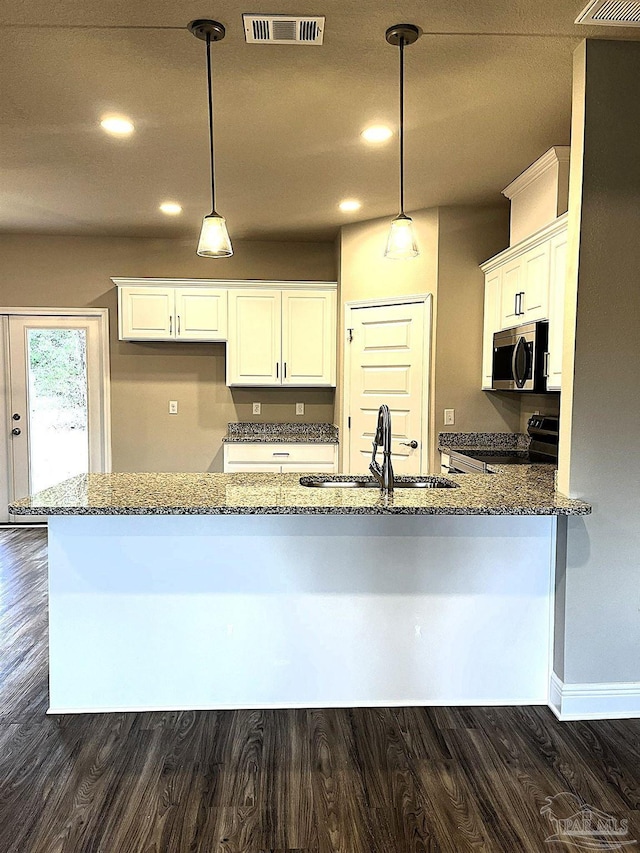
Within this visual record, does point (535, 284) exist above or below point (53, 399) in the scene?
above

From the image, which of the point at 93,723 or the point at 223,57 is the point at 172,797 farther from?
the point at 223,57

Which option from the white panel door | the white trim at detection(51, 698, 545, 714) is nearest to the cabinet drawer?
the white panel door

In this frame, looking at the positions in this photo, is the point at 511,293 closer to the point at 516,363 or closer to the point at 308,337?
the point at 516,363

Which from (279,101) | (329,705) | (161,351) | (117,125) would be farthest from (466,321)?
(329,705)

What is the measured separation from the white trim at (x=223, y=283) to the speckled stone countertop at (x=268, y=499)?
2.67 meters

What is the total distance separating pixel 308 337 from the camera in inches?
198

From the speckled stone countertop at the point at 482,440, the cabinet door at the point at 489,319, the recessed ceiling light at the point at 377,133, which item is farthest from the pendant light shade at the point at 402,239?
the speckled stone countertop at the point at 482,440

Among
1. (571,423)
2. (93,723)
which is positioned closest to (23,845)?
(93,723)

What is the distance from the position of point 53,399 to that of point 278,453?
2.16m

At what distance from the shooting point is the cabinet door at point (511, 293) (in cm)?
360

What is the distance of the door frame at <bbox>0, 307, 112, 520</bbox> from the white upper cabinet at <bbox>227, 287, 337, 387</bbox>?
45.9 inches

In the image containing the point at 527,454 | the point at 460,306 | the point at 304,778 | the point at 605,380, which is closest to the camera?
the point at 304,778

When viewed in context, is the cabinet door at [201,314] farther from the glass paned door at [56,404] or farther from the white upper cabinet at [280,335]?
the glass paned door at [56,404]

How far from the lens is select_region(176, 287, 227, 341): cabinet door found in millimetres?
4934
